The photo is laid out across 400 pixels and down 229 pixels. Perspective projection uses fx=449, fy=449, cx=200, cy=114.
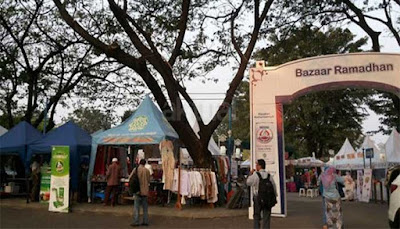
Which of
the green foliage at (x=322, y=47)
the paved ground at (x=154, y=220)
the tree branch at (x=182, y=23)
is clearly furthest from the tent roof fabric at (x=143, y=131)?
the green foliage at (x=322, y=47)

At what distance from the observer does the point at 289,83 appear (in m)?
13.3

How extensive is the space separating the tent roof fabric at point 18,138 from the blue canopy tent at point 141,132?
3.18 meters

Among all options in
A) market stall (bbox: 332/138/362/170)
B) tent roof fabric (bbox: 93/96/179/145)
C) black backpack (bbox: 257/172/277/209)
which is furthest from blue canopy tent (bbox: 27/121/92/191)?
market stall (bbox: 332/138/362/170)

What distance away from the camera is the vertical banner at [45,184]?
1578 cm

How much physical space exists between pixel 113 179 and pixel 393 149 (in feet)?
41.6

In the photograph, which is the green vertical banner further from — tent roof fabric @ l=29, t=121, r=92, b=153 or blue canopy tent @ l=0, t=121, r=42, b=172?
blue canopy tent @ l=0, t=121, r=42, b=172

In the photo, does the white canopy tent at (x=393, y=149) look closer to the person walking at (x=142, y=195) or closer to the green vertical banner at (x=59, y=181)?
the person walking at (x=142, y=195)

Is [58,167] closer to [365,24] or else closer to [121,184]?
[121,184]

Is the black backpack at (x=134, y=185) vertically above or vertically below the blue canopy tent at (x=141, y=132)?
below

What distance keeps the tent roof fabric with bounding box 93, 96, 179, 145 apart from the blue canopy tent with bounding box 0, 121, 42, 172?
3.25 metres

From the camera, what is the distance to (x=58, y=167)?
14703mm

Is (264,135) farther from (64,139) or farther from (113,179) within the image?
(64,139)

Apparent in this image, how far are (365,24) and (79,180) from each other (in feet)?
41.6

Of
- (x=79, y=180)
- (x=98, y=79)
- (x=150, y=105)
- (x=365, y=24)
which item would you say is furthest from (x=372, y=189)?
(x=98, y=79)
